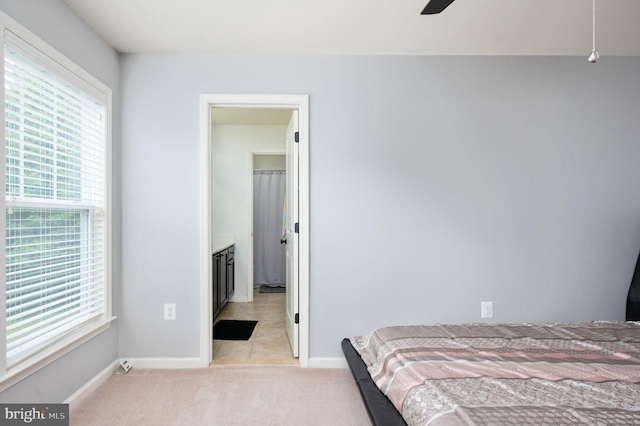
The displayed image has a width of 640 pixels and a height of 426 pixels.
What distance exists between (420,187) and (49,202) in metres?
2.48

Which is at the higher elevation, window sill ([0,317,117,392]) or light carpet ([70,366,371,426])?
window sill ([0,317,117,392])

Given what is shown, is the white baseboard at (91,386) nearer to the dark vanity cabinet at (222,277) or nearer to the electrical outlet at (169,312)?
the electrical outlet at (169,312)

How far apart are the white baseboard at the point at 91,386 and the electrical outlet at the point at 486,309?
286 cm

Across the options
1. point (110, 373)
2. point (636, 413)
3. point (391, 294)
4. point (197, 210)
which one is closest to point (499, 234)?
point (391, 294)

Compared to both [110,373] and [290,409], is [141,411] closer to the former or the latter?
[110,373]

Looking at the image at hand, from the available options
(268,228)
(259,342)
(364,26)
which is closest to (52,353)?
(259,342)

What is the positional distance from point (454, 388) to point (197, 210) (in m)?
2.19

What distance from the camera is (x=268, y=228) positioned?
21.1 ft

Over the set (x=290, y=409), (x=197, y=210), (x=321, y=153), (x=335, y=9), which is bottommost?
(x=290, y=409)

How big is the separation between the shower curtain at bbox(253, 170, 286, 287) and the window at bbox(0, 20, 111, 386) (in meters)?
3.74

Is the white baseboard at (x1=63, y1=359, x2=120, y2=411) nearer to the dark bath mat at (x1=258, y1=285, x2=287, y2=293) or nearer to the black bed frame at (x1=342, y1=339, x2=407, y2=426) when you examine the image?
the black bed frame at (x1=342, y1=339, x2=407, y2=426)

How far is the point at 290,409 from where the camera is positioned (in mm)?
2283

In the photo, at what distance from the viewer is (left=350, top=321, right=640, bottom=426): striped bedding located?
130cm

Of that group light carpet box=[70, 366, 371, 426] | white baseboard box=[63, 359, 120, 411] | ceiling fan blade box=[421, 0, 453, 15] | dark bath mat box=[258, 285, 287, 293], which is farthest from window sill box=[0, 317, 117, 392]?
dark bath mat box=[258, 285, 287, 293]
